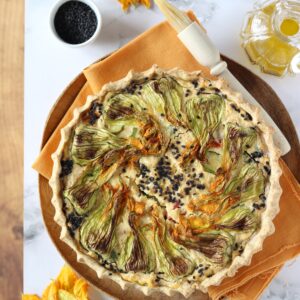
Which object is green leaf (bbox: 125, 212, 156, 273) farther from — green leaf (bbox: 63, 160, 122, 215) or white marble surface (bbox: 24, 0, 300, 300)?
white marble surface (bbox: 24, 0, 300, 300)

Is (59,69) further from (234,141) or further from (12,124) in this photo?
(234,141)

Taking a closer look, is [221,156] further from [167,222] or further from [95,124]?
[95,124]

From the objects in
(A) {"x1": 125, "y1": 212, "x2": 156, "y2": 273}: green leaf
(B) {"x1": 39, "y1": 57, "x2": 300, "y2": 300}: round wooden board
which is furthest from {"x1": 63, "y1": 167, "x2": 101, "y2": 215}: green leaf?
(B) {"x1": 39, "y1": 57, "x2": 300, "y2": 300}: round wooden board

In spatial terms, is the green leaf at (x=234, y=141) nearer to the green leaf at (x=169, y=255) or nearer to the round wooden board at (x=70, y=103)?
A: the round wooden board at (x=70, y=103)

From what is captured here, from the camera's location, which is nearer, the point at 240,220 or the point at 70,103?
the point at 240,220

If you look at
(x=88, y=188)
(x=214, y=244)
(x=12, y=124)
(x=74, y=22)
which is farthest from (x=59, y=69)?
(x=214, y=244)

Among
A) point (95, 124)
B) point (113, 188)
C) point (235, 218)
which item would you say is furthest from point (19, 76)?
point (235, 218)
